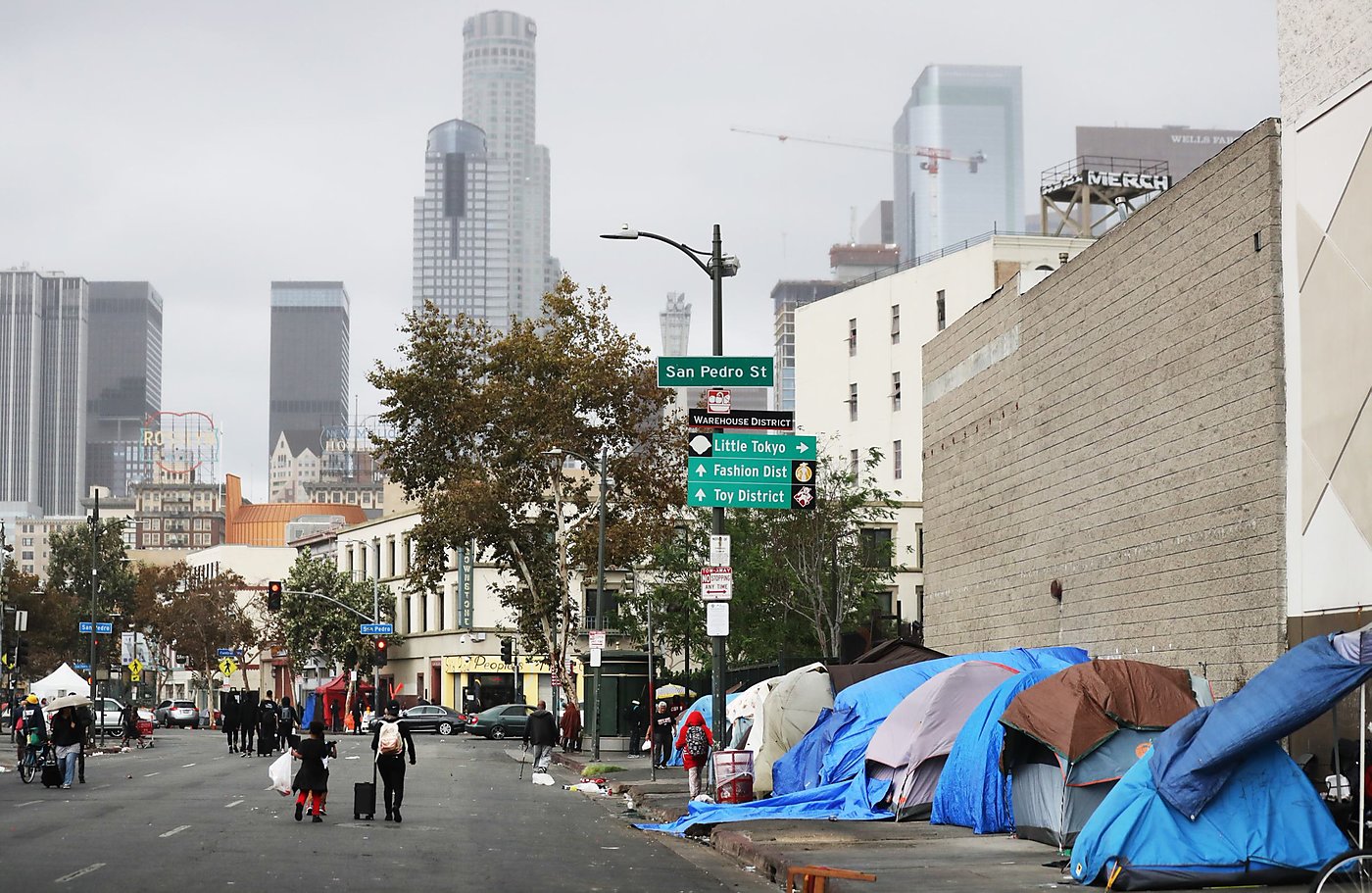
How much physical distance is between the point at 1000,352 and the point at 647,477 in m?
17.9

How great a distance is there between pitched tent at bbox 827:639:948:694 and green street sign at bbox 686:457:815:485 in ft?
18.1

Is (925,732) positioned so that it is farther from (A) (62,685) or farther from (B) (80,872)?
(A) (62,685)

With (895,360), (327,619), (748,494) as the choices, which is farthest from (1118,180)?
(748,494)

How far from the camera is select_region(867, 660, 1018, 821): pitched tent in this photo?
70.1 feet

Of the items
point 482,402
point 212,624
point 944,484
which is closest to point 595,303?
point 482,402

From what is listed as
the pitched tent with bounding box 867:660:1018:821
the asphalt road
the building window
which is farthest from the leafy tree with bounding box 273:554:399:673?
the pitched tent with bounding box 867:660:1018:821

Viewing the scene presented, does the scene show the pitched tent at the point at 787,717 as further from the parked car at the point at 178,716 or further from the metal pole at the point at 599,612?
the parked car at the point at 178,716

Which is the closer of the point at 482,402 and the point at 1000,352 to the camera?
the point at 1000,352

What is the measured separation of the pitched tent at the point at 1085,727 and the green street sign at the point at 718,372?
19.5 feet

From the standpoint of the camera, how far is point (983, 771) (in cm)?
1983

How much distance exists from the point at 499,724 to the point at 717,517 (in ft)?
144

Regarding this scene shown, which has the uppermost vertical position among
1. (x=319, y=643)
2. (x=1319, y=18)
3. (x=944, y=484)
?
(x=1319, y=18)

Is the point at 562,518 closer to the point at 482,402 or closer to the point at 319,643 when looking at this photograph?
the point at 482,402

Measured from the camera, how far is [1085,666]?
18.2m
